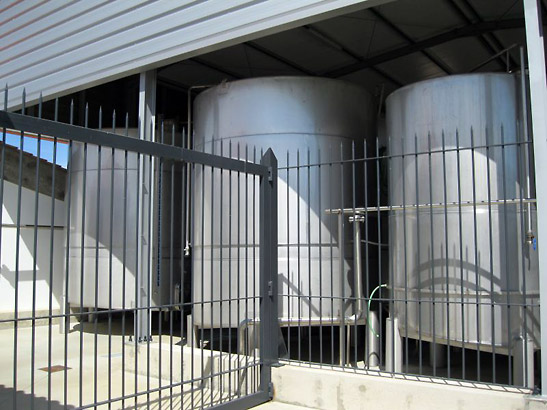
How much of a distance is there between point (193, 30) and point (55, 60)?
123 inches

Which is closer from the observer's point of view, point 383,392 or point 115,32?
point 383,392

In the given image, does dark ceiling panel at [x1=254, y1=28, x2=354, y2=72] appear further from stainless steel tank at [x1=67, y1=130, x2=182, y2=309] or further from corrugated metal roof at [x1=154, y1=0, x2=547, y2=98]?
stainless steel tank at [x1=67, y1=130, x2=182, y2=309]

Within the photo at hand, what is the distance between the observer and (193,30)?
6863 mm

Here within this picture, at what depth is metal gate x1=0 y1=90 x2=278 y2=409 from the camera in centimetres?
388

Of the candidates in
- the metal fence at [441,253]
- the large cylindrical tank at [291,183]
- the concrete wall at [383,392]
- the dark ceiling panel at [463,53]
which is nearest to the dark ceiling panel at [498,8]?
the dark ceiling panel at [463,53]

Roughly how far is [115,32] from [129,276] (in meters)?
4.10

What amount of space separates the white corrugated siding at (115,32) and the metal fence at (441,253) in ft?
5.69

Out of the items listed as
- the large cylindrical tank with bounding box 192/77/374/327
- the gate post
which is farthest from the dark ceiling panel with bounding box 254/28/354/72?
the gate post

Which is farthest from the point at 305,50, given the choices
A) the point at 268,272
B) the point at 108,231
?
the point at 268,272

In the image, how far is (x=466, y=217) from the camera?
18.0ft

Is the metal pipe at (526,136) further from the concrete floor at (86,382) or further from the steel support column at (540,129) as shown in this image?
the concrete floor at (86,382)

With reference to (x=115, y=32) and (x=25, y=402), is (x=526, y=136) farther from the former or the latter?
(x=25, y=402)

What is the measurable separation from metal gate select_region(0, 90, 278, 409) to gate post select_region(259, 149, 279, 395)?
0.6 inches

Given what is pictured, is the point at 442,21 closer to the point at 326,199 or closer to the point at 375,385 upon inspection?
the point at 326,199
